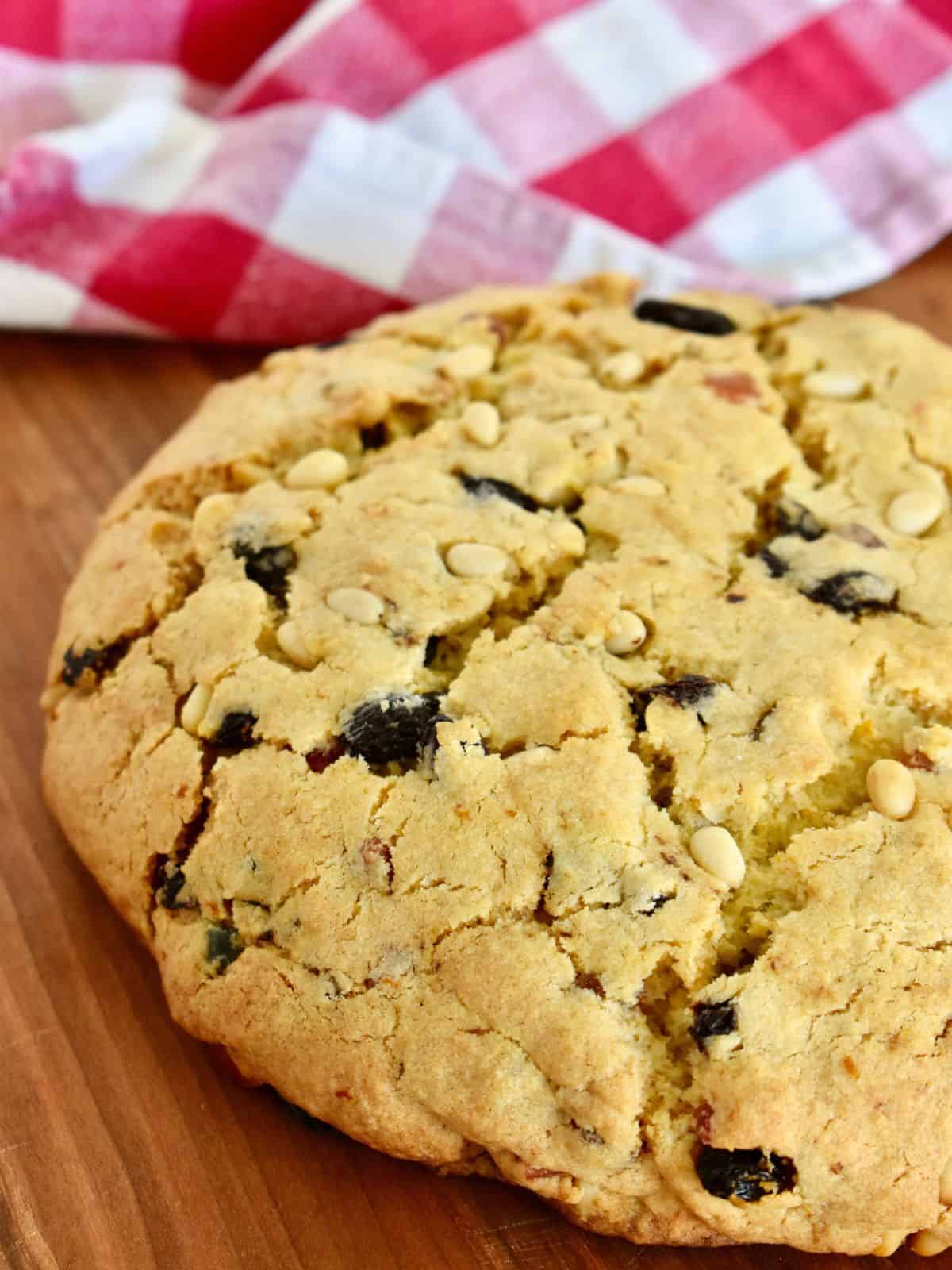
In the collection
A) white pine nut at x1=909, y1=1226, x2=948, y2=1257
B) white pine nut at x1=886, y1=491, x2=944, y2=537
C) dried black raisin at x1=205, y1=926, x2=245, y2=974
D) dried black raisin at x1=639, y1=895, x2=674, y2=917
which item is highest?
white pine nut at x1=886, y1=491, x2=944, y2=537

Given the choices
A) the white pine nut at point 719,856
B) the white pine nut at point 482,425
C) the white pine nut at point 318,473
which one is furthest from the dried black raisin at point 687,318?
the white pine nut at point 719,856

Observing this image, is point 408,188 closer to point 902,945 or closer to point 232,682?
point 232,682

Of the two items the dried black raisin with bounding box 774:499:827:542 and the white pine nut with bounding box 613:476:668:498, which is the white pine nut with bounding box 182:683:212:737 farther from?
the dried black raisin with bounding box 774:499:827:542

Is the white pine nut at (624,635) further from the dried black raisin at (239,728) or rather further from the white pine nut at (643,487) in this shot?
the dried black raisin at (239,728)

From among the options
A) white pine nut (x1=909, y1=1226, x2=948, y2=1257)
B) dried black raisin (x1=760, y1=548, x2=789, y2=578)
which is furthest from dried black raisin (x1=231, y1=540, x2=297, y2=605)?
white pine nut (x1=909, y1=1226, x2=948, y2=1257)

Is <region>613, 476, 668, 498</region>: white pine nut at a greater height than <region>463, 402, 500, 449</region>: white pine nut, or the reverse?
<region>463, 402, 500, 449</region>: white pine nut

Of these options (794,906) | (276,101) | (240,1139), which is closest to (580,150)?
(276,101)
